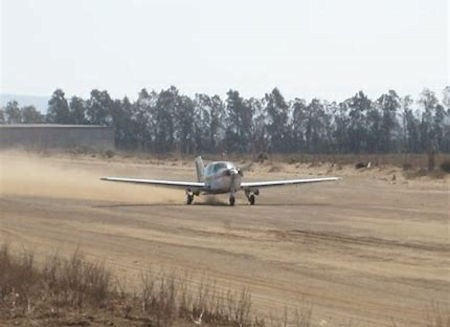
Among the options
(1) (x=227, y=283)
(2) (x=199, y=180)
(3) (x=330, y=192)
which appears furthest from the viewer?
(3) (x=330, y=192)

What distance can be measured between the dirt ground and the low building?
77975 mm

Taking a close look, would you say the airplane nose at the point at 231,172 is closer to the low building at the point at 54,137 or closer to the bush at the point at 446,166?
the bush at the point at 446,166

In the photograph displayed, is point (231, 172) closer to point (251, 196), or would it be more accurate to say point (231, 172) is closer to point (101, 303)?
point (251, 196)

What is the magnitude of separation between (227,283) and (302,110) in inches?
5396

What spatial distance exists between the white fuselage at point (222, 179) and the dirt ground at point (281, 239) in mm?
773

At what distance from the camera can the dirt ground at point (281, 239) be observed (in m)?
16.2

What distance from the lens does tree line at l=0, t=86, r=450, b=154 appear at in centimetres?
13662

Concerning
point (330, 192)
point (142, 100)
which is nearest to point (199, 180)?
point (330, 192)

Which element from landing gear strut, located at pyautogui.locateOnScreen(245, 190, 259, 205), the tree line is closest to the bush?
Answer: landing gear strut, located at pyautogui.locateOnScreen(245, 190, 259, 205)

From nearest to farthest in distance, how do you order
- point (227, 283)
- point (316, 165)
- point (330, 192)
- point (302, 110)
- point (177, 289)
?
point (177, 289) → point (227, 283) → point (330, 192) → point (316, 165) → point (302, 110)

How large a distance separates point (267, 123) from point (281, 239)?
131468mm

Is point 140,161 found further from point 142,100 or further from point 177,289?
point 177,289

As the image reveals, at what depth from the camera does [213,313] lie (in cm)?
1270

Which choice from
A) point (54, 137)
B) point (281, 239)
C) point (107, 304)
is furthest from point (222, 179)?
point (54, 137)
